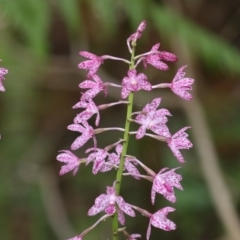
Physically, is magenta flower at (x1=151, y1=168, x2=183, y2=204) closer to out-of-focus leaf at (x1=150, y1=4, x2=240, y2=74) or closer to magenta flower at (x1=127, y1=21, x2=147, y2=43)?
magenta flower at (x1=127, y1=21, x2=147, y2=43)

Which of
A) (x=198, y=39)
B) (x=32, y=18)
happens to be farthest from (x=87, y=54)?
(x=198, y=39)

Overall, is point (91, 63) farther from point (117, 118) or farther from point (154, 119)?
point (117, 118)

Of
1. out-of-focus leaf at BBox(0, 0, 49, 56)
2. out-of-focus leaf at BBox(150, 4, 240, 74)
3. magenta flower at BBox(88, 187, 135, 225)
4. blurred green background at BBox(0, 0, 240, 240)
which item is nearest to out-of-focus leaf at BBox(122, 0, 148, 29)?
blurred green background at BBox(0, 0, 240, 240)

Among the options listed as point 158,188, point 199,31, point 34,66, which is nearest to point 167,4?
point 199,31

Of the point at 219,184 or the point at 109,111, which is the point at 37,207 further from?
the point at 219,184

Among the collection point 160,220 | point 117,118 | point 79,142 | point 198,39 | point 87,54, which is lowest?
point 160,220
